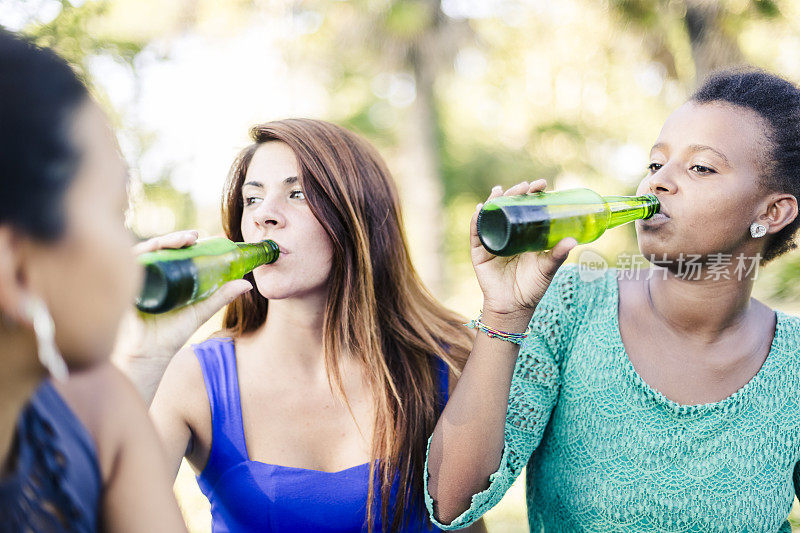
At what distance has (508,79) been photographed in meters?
17.7

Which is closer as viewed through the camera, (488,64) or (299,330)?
(299,330)

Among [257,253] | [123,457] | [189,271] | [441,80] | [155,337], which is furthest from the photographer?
[441,80]

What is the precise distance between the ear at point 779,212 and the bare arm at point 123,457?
6.19ft

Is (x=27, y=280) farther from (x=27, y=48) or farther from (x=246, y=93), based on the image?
(x=246, y=93)

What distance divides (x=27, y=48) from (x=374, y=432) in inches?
62.0

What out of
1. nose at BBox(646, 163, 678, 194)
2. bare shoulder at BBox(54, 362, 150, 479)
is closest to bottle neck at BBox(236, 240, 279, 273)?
bare shoulder at BBox(54, 362, 150, 479)

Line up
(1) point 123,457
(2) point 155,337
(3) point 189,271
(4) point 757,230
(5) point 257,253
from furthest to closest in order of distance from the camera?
(4) point 757,230 < (5) point 257,253 < (2) point 155,337 < (3) point 189,271 < (1) point 123,457

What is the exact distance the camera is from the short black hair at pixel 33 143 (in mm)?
834

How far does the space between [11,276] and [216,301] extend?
0.74m

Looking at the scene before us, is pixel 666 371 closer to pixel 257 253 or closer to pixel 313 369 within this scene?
pixel 313 369

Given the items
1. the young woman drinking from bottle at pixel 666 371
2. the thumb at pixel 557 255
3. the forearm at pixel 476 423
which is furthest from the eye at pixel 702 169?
the forearm at pixel 476 423

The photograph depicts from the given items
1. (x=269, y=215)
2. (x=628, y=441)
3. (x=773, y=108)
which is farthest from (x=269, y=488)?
(x=773, y=108)

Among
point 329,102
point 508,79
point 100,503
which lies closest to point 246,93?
point 329,102

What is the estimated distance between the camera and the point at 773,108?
205 cm
